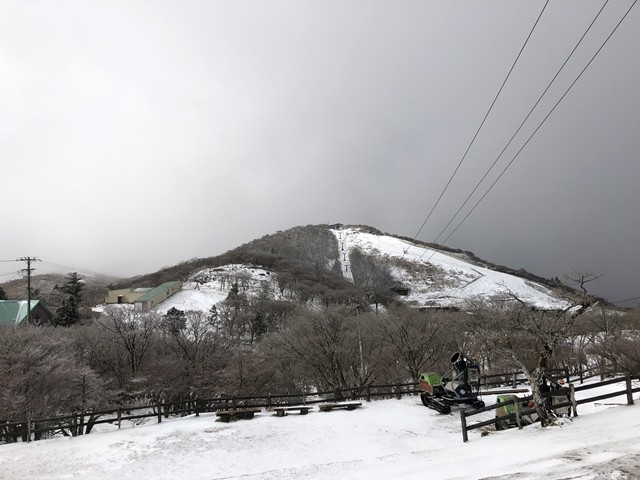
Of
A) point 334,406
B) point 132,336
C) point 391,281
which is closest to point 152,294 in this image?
point 132,336

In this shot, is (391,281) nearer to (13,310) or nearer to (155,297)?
(155,297)

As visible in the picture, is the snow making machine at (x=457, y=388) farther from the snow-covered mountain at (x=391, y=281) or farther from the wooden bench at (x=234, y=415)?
the snow-covered mountain at (x=391, y=281)

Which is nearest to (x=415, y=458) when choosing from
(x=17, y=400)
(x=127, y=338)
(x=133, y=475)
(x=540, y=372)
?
(x=540, y=372)

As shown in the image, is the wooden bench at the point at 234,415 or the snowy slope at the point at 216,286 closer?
the wooden bench at the point at 234,415

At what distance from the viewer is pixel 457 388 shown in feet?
67.8

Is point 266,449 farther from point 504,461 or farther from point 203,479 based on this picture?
point 504,461

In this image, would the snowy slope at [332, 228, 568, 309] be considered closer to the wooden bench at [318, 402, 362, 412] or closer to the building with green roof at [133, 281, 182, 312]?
the building with green roof at [133, 281, 182, 312]

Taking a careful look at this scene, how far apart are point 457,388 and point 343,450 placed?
8.70 m

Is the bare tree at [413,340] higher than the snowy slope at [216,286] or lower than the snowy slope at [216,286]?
lower

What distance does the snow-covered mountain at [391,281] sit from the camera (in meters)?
108

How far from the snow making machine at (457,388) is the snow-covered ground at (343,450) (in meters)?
0.68

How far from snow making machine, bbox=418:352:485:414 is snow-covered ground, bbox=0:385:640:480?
0.68m

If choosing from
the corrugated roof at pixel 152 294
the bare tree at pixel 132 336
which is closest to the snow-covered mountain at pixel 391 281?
the corrugated roof at pixel 152 294

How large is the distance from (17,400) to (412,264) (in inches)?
6256
